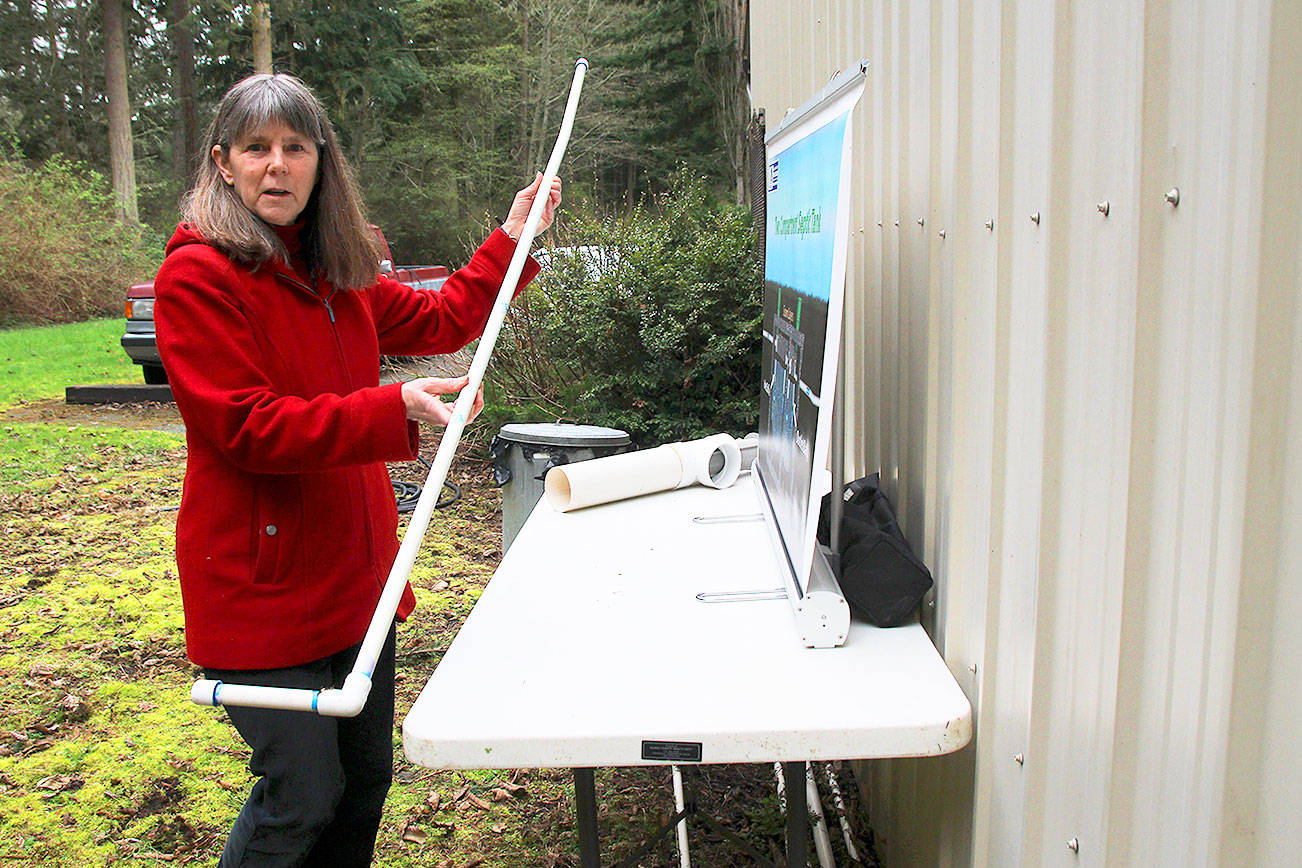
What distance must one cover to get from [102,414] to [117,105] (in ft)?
51.2

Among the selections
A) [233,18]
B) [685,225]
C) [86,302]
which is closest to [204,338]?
[685,225]

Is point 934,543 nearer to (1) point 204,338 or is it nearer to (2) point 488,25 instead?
(1) point 204,338

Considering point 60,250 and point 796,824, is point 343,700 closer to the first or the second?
point 796,824

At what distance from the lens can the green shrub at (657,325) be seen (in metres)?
6.95

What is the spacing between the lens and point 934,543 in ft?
7.42

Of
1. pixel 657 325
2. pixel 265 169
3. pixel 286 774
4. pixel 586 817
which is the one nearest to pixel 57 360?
pixel 657 325

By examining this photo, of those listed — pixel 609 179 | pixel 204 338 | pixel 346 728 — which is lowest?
pixel 346 728

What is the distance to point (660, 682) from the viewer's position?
76.7 inches

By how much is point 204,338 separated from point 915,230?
1552 millimetres

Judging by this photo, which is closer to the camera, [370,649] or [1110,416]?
[1110,416]

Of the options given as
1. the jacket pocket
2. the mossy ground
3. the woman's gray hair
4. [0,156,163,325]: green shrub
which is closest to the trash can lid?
the mossy ground

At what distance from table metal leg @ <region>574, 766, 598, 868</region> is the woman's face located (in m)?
1.43

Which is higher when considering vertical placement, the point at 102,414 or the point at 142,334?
the point at 142,334

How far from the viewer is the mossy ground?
3.56m
